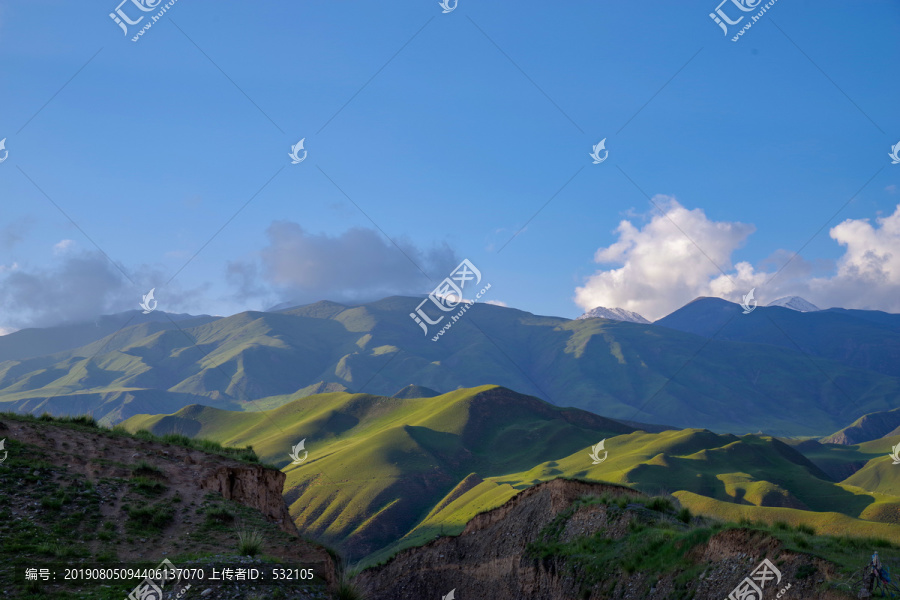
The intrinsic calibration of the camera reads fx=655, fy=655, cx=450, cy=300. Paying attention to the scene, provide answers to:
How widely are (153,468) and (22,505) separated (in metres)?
4.57

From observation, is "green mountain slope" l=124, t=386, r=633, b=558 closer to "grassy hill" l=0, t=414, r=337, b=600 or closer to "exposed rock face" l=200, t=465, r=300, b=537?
"exposed rock face" l=200, t=465, r=300, b=537

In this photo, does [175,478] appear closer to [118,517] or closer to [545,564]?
[118,517]

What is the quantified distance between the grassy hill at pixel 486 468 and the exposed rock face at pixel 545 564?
2215 cm

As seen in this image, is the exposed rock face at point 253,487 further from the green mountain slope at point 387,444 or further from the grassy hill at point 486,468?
the green mountain slope at point 387,444

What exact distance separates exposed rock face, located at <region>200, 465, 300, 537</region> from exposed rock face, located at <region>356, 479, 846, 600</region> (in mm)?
4903

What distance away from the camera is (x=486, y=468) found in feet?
422

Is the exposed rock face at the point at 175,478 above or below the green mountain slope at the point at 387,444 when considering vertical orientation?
below

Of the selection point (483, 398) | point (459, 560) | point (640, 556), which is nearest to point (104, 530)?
point (640, 556)

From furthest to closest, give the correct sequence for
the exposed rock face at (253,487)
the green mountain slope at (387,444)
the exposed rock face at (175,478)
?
the green mountain slope at (387,444), the exposed rock face at (253,487), the exposed rock face at (175,478)

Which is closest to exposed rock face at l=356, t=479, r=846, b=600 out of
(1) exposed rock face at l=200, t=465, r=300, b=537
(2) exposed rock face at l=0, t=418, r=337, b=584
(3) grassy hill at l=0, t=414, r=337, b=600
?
(2) exposed rock face at l=0, t=418, r=337, b=584

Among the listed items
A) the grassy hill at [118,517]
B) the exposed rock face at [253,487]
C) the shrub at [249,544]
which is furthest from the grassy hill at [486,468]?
the shrub at [249,544]

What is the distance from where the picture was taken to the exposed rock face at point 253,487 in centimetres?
2398

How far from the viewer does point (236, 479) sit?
25156mm

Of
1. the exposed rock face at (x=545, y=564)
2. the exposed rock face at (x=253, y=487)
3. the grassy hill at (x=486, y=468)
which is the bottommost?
the exposed rock face at (x=545, y=564)
